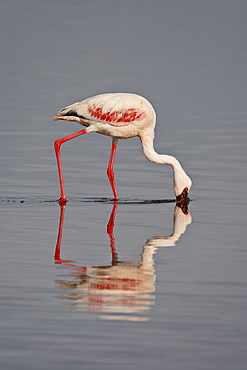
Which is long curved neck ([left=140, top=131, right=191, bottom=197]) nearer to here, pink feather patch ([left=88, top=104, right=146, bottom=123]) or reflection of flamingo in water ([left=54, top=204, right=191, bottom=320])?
pink feather patch ([left=88, top=104, right=146, bottom=123])

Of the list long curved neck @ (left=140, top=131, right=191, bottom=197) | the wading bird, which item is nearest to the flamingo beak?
long curved neck @ (left=140, top=131, right=191, bottom=197)

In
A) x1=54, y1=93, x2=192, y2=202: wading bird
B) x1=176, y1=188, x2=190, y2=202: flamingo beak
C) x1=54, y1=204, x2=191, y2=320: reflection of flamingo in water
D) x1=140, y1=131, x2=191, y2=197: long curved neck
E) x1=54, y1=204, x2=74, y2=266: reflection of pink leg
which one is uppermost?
x1=54, y1=93, x2=192, y2=202: wading bird

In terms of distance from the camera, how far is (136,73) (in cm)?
2991

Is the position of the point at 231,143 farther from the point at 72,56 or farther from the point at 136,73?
the point at 72,56

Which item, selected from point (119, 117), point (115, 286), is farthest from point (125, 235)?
point (119, 117)

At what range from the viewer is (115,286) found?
8867 millimetres

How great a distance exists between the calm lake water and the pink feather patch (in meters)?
1.00

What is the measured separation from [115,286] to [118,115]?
589cm

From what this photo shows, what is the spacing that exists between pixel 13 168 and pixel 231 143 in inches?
183

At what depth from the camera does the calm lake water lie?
748cm

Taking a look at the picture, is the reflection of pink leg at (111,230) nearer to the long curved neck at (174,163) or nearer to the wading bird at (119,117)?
the long curved neck at (174,163)

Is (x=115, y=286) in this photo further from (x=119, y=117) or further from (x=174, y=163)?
(x=119, y=117)

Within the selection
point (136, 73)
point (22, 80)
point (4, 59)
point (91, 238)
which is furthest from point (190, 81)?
point (91, 238)

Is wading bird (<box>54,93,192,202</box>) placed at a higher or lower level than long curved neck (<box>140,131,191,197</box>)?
higher
